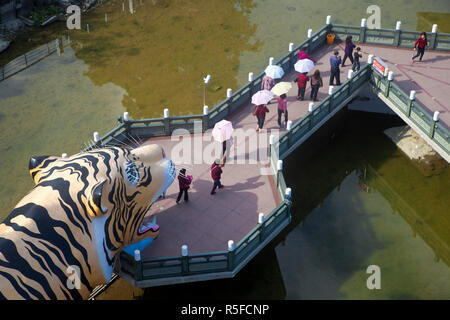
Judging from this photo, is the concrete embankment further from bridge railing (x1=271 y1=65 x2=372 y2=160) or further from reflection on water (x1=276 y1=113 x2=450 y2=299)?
bridge railing (x1=271 y1=65 x2=372 y2=160)

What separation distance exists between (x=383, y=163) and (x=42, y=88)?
18536 mm

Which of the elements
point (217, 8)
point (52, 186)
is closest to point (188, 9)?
point (217, 8)

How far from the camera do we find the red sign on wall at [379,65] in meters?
31.2

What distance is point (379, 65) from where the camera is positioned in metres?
31.4

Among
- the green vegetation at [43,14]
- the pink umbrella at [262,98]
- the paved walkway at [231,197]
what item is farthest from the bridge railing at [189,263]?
the green vegetation at [43,14]

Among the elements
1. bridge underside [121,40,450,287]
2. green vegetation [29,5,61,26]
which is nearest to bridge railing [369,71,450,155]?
bridge underside [121,40,450,287]

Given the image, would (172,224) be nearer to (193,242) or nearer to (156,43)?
(193,242)

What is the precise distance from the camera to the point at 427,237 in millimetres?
28531

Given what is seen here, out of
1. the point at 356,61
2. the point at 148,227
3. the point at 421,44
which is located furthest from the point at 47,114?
the point at 421,44

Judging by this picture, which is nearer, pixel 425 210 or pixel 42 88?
pixel 425 210

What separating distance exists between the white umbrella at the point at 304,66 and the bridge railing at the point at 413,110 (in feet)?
10.6

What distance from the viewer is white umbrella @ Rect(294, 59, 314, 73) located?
30609mm

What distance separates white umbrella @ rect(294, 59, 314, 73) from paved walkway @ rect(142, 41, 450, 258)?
145cm

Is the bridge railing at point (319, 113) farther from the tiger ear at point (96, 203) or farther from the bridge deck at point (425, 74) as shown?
the tiger ear at point (96, 203)
